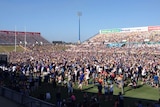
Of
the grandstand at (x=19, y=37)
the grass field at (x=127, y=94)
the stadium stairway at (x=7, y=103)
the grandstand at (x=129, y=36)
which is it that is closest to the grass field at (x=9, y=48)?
the grandstand at (x=19, y=37)

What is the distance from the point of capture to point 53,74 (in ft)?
69.1

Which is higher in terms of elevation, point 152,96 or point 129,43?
point 129,43

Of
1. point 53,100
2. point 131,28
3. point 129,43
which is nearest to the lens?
point 53,100

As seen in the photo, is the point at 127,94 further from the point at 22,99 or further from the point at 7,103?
the point at 7,103

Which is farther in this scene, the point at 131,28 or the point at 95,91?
the point at 131,28

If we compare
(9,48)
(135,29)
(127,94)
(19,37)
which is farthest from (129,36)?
(127,94)

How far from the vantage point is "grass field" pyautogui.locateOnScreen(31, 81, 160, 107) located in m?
15.4

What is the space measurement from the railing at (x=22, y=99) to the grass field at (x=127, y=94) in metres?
2.06

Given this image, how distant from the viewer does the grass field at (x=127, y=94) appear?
15406 millimetres

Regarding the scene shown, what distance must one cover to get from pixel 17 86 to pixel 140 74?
1114cm

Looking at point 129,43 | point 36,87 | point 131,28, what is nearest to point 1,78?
point 36,87

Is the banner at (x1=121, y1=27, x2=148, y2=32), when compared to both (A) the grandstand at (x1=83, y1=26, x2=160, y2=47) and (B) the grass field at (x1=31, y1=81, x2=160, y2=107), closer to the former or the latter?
(A) the grandstand at (x1=83, y1=26, x2=160, y2=47)

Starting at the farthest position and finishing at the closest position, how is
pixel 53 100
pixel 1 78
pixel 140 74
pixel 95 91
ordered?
pixel 140 74, pixel 1 78, pixel 95 91, pixel 53 100

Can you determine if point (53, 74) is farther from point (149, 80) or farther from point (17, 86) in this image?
point (149, 80)
